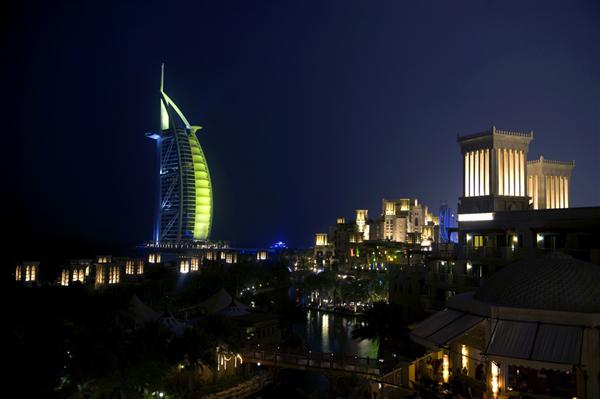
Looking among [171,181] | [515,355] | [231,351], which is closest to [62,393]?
[231,351]

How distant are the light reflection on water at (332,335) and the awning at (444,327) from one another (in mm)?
27038

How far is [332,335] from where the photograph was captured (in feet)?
164

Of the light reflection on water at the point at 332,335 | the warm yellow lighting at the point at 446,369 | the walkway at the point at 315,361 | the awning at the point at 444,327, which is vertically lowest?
the light reflection on water at the point at 332,335

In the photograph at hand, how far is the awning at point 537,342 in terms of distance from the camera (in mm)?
9703

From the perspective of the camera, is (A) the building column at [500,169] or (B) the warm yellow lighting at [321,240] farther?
(B) the warm yellow lighting at [321,240]

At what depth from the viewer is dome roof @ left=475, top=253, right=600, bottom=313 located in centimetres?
1068

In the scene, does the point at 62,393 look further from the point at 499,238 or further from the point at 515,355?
the point at 499,238

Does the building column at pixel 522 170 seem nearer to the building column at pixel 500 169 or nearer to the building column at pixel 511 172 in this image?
the building column at pixel 511 172

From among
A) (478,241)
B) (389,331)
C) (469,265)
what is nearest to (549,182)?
(478,241)

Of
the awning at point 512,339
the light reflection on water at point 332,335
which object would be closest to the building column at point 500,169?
the light reflection on water at point 332,335

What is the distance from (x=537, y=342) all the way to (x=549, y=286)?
4.98 ft

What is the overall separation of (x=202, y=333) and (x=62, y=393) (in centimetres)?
652

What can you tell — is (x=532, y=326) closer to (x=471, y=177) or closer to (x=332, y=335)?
(x=471, y=177)

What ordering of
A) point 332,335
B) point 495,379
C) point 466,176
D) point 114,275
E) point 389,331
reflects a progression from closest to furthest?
point 495,379 < point 389,331 < point 466,176 < point 332,335 < point 114,275
